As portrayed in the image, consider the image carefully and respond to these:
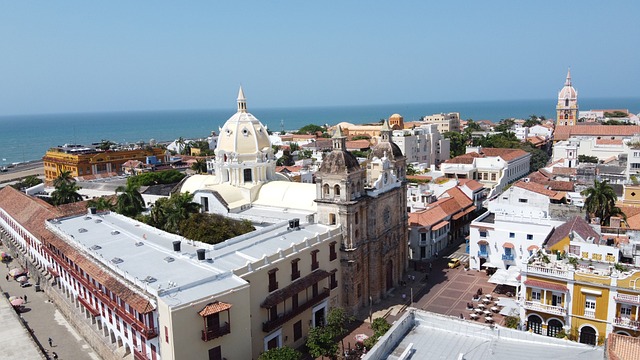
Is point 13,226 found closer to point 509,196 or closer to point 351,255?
point 351,255

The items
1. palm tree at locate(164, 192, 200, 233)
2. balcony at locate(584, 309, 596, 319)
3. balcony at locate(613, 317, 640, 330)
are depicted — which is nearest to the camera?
balcony at locate(613, 317, 640, 330)

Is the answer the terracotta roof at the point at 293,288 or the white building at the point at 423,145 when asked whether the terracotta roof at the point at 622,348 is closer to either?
the terracotta roof at the point at 293,288

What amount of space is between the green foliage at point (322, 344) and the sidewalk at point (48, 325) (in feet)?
54.7

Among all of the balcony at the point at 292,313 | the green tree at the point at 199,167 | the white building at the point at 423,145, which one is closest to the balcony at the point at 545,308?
the balcony at the point at 292,313

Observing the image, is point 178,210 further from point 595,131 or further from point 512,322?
point 595,131

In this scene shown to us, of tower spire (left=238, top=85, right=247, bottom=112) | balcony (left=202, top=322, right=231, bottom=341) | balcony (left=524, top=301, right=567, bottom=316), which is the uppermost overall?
tower spire (left=238, top=85, right=247, bottom=112)

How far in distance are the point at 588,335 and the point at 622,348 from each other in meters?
16.4

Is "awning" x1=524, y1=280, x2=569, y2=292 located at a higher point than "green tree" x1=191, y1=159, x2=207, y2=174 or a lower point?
lower

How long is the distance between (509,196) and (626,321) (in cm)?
2644

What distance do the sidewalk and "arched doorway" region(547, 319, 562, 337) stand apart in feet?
109

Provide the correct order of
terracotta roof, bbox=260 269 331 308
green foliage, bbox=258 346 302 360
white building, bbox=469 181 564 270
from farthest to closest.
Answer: white building, bbox=469 181 564 270 < terracotta roof, bbox=260 269 331 308 < green foliage, bbox=258 346 302 360

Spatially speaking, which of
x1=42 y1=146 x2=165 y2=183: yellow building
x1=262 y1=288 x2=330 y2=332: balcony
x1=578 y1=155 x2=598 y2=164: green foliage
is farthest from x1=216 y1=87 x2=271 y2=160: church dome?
x1=578 y1=155 x2=598 y2=164: green foliage

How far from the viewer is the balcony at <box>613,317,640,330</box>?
31.7m

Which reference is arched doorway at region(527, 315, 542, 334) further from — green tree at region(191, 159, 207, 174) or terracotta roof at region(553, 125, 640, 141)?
terracotta roof at region(553, 125, 640, 141)
